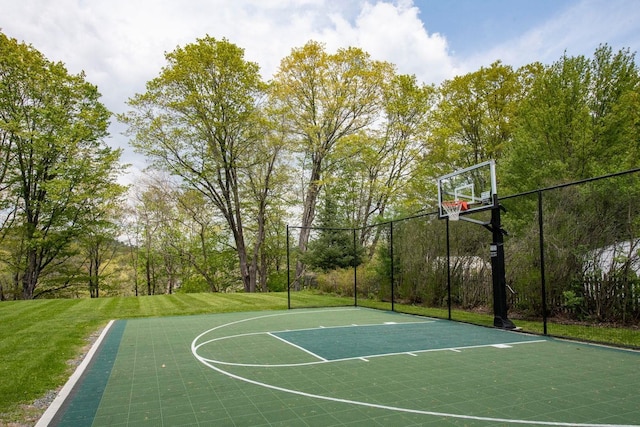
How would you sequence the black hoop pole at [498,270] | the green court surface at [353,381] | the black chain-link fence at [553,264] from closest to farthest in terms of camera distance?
the green court surface at [353,381], the black chain-link fence at [553,264], the black hoop pole at [498,270]

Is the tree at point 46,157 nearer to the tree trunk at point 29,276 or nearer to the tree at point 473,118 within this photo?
the tree trunk at point 29,276

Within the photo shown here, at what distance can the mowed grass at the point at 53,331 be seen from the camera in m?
4.51

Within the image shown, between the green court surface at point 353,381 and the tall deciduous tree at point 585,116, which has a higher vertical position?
the tall deciduous tree at point 585,116

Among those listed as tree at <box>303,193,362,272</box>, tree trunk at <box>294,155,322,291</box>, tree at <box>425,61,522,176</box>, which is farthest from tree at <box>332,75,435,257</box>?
tree at <box>303,193,362,272</box>

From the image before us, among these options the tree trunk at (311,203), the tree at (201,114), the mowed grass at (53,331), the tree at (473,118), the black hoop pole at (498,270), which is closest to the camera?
the mowed grass at (53,331)

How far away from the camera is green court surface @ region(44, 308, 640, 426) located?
3.67 meters

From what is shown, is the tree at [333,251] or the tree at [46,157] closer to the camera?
the tree at [333,251]

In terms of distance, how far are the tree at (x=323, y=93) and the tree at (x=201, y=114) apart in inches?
72.0

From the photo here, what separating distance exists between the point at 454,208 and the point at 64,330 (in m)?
9.34

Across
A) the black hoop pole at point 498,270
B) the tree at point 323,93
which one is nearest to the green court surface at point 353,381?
the black hoop pole at point 498,270

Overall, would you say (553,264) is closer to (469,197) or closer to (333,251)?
(469,197)

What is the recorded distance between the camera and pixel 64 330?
8766 millimetres

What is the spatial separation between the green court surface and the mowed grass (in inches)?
15.0

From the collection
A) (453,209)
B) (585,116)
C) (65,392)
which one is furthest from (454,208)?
(65,392)
